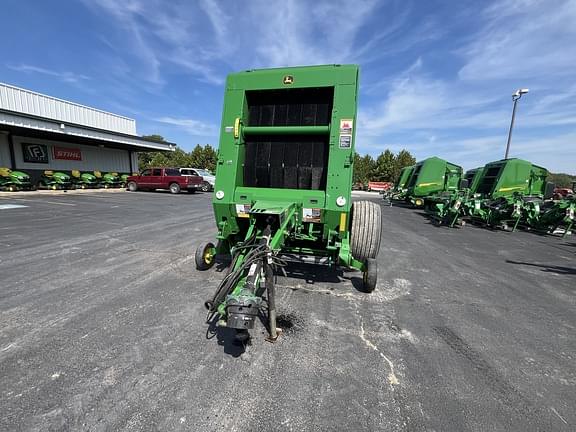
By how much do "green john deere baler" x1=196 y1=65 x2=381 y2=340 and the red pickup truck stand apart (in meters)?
16.2

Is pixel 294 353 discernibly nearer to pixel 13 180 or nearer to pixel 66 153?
pixel 13 180

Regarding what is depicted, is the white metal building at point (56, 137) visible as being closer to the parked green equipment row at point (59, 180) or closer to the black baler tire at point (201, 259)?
the parked green equipment row at point (59, 180)

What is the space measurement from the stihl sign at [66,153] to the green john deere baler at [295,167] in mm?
21808

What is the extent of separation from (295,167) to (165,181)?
17831 millimetres

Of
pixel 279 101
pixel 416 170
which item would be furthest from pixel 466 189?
pixel 279 101

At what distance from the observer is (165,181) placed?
1948 centimetres

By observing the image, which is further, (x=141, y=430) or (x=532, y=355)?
(x=532, y=355)

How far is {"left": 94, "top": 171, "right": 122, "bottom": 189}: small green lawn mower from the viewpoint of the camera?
21328 millimetres

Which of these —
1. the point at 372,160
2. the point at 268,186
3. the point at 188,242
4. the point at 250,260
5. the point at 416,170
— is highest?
the point at 372,160

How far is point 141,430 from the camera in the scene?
5.49 feet

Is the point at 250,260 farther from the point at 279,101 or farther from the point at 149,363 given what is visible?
the point at 279,101

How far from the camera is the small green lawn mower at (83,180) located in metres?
19.5

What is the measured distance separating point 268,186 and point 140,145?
22118mm

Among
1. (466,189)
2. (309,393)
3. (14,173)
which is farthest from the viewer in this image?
(14,173)
